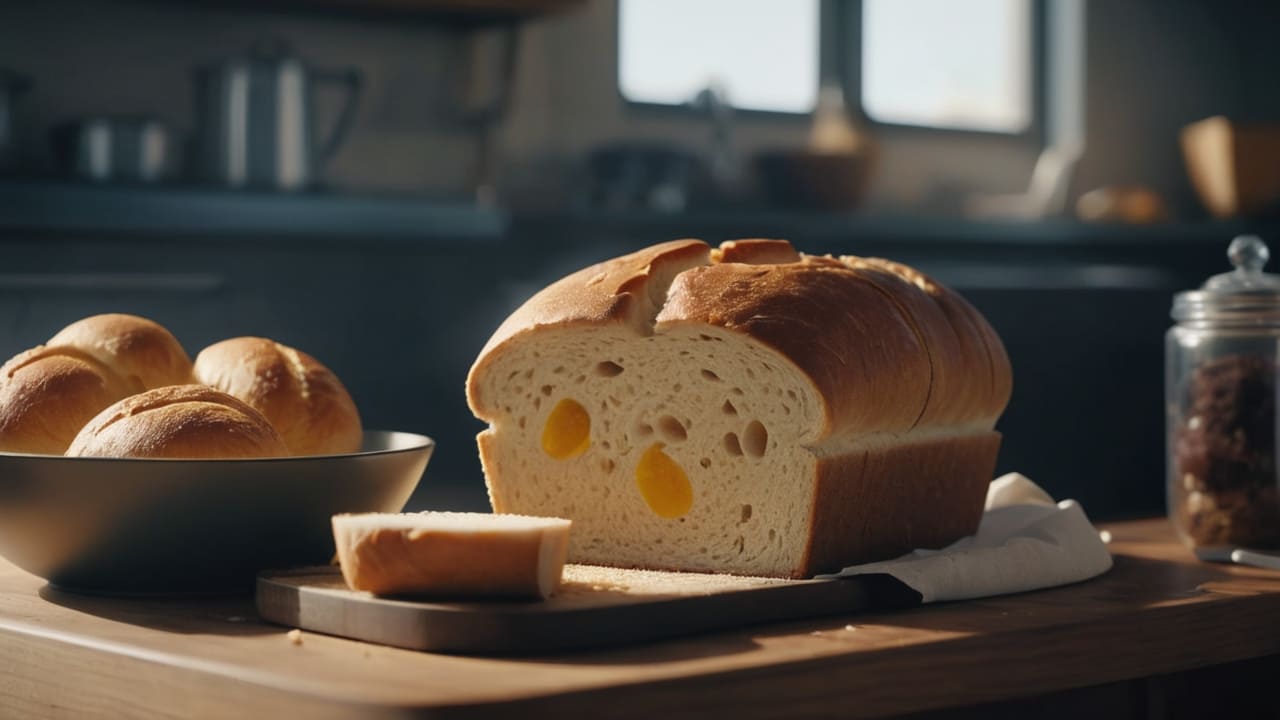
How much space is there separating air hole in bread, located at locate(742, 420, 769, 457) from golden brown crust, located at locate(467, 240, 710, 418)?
0.10 metres

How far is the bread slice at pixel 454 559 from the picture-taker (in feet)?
2.99

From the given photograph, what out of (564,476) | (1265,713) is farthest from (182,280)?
(1265,713)

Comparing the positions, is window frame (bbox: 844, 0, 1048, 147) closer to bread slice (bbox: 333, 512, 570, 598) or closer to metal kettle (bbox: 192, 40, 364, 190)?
metal kettle (bbox: 192, 40, 364, 190)

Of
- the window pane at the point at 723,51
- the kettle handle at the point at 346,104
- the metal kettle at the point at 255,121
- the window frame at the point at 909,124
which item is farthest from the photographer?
the window frame at the point at 909,124

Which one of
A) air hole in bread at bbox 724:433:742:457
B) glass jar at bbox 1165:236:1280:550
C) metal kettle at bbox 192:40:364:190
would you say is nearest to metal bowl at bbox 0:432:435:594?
air hole in bread at bbox 724:433:742:457

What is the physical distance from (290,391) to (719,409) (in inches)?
12.2

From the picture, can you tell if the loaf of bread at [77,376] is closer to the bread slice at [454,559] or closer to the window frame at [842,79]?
the bread slice at [454,559]

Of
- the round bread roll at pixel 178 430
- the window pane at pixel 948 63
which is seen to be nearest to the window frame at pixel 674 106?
the window pane at pixel 948 63

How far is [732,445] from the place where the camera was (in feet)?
3.91

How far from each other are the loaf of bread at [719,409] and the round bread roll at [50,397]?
0.27 m

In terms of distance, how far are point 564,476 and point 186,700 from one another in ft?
1.55

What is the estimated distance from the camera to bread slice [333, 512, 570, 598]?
2.99 feet

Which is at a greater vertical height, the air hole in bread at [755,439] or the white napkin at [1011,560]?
the air hole in bread at [755,439]

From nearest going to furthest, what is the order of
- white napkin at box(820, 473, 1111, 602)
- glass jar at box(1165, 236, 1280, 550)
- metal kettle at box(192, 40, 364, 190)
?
white napkin at box(820, 473, 1111, 602)
glass jar at box(1165, 236, 1280, 550)
metal kettle at box(192, 40, 364, 190)
